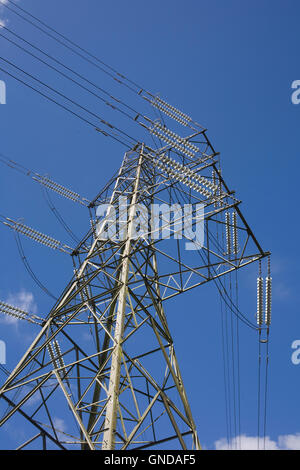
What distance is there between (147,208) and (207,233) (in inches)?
100

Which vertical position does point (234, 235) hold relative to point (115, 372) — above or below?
above

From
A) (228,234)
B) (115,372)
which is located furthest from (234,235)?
(115,372)

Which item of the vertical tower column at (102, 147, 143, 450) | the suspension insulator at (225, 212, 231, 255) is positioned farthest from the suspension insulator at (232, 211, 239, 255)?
the vertical tower column at (102, 147, 143, 450)

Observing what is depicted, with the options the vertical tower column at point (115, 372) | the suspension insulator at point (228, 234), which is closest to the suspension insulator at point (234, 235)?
the suspension insulator at point (228, 234)

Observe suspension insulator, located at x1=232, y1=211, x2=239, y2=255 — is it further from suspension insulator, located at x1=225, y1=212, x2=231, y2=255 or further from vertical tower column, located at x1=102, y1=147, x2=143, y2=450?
vertical tower column, located at x1=102, y1=147, x2=143, y2=450

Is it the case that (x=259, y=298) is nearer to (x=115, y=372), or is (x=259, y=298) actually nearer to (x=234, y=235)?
(x=234, y=235)

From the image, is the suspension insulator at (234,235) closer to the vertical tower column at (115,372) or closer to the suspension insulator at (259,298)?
→ the suspension insulator at (259,298)

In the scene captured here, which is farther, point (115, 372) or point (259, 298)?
point (259, 298)

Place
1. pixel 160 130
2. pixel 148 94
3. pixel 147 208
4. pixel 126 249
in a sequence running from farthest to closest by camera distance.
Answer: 1. pixel 148 94
2. pixel 160 130
3. pixel 147 208
4. pixel 126 249

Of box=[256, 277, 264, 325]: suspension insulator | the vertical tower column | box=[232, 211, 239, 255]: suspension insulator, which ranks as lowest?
the vertical tower column

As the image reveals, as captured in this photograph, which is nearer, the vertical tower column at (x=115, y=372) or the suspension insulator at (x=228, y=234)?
the vertical tower column at (x=115, y=372)
